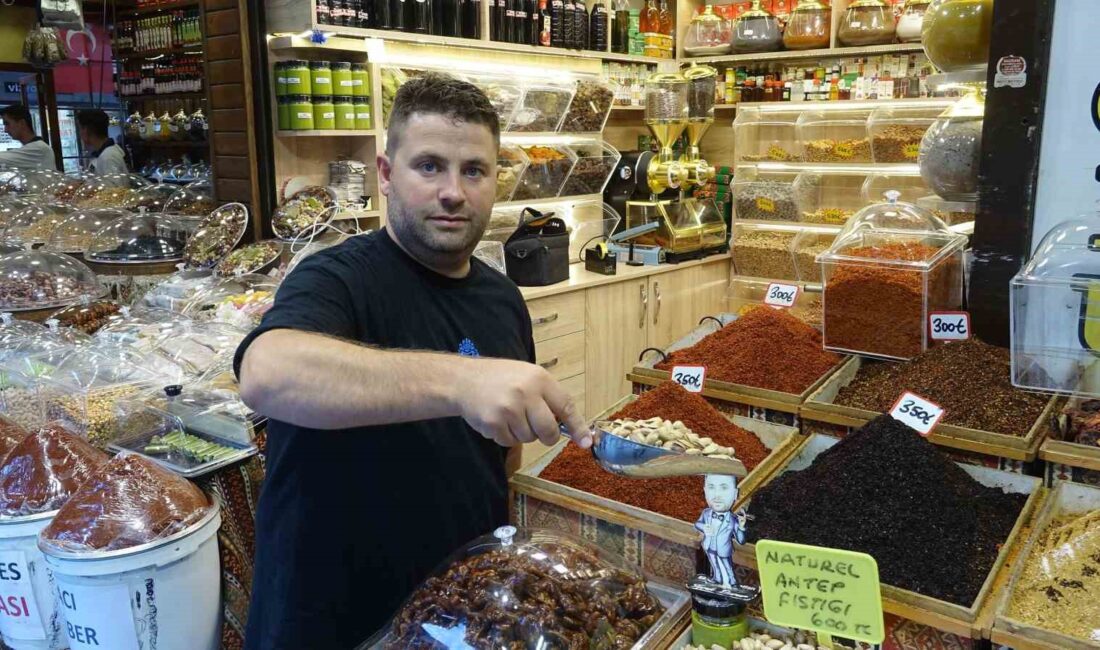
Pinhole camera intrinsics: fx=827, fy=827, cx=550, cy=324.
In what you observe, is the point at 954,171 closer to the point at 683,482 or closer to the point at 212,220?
the point at 683,482

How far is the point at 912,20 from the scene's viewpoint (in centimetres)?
459

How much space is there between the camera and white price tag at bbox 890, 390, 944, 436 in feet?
5.49

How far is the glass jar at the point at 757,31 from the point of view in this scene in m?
5.09

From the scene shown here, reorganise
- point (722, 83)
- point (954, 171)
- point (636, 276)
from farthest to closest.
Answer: point (722, 83)
point (636, 276)
point (954, 171)

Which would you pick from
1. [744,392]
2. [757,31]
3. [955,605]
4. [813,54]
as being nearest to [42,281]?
[744,392]

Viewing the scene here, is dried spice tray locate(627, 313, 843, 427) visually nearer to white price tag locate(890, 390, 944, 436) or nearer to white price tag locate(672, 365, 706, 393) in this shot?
white price tag locate(672, 365, 706, 393)

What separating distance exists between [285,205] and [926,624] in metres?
3.18

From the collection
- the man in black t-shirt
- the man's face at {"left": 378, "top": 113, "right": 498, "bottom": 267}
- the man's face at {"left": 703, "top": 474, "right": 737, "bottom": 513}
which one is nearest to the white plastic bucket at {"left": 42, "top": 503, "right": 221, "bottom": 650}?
the man in black t-shirt

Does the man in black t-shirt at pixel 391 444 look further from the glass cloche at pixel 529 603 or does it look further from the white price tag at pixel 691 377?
the white price tag at pixel 691 377

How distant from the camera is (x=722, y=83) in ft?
18.1

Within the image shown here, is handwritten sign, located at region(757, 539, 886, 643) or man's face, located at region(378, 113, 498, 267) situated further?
man's face, located at region(378, 113, 498, 267)

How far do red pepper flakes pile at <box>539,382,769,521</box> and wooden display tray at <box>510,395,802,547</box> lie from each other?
0.12 ft

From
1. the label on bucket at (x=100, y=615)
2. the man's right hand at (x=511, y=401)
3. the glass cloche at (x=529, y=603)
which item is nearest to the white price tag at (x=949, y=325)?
the glass cloche at (x=529, y=603)

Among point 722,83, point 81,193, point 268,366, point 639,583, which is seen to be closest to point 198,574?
point 268,366
